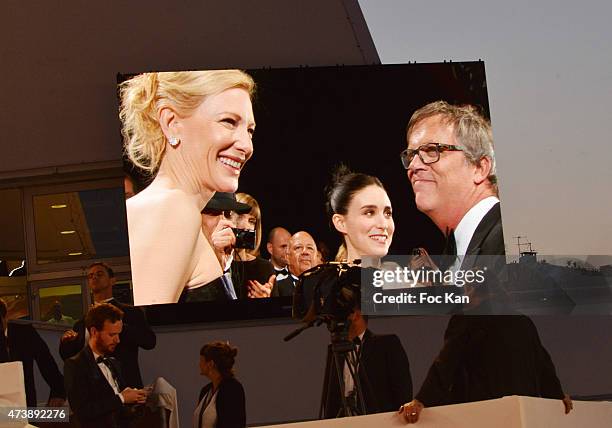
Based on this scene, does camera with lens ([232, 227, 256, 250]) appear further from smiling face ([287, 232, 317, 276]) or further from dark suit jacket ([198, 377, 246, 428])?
dark suit jacket ([198, 377, 246, 428])

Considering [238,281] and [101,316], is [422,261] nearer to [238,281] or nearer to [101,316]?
[238,281]

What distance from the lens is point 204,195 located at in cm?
522

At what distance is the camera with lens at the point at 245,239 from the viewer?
5.17 m

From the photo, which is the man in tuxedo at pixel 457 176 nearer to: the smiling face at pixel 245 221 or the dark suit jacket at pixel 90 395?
the smiling face at pixel 245 221

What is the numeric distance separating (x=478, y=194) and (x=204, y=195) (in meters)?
1.48

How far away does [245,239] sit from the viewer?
17.0 feet

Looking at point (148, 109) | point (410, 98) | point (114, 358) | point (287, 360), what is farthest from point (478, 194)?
point (114, 358)

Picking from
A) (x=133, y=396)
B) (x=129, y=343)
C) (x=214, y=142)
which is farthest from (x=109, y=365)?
(x=214, y=142)

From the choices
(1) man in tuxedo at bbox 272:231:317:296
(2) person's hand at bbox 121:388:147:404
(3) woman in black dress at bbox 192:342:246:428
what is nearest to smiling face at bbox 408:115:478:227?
(1) man in tuxedo at bbox 272:231:317:296

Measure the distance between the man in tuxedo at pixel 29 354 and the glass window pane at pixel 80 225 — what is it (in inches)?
33.2

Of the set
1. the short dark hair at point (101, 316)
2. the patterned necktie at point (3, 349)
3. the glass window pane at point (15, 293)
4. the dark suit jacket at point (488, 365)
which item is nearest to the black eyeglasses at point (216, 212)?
the glass window pane at point (15, 293)

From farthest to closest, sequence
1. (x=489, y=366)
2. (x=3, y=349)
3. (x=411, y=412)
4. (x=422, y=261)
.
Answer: (x=422, y=261) < (x=3, y=349) < (x=489, y=366) < (x=411, y=412)

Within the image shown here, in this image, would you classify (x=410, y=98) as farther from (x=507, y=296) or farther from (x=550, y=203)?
(x=507, y=296)

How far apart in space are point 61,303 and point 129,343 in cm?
163
